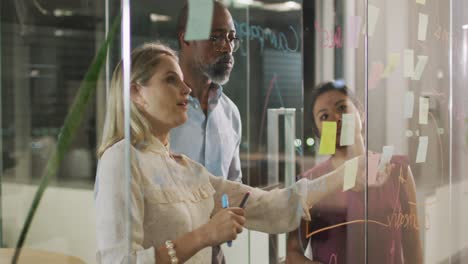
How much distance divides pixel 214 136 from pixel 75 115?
431 mm

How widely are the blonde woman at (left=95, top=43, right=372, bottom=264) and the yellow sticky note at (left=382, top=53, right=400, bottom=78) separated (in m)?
1.27

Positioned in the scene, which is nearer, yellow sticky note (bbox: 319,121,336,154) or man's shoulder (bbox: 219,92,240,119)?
man's shoulder (bbox: 219,92,240,119)

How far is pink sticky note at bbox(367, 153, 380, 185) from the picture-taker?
2.55 m

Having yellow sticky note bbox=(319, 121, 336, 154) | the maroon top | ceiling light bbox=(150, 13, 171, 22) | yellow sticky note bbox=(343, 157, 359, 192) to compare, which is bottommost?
the maroon top

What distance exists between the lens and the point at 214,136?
A: 177 centimetres

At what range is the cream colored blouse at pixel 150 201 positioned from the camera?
1.55 metres

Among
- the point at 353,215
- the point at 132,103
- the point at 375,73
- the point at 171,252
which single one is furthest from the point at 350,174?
the point at 132,103

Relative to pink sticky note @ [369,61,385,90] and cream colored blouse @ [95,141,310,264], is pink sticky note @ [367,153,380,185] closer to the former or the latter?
pink sticky note @ [369,61,385,90]

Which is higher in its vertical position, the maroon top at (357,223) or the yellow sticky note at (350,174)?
the yellow sticky note at (350,174)

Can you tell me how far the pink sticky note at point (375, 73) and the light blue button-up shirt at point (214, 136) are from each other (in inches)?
38.3

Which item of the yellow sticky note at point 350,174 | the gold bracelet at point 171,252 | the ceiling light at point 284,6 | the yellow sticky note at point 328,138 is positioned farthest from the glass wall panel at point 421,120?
the gold bracelet at point 171,252

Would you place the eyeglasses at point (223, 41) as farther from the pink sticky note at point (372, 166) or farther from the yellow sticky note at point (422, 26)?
the yellow sticky note at point (422, 26)

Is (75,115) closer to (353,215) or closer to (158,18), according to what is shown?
(158,18)

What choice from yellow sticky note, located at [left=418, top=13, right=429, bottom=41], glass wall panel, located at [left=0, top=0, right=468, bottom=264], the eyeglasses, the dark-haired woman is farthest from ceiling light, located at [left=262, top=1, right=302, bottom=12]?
yellow sticky note, located at [left=418, top=13, right=429, bottom=41]
